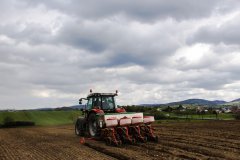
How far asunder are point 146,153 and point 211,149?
8.27 ft

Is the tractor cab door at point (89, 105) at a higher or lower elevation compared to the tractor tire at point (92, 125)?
higher

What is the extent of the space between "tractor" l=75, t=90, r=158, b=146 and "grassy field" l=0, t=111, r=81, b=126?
2575 centimetres

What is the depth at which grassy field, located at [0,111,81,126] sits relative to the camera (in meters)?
43.5

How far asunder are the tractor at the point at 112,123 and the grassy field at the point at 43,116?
84.5 ft

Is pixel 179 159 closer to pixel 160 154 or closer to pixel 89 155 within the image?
pixel 160 154

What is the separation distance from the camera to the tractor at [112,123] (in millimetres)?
16000

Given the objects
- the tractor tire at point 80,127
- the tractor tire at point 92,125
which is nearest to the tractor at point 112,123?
the tractor tire at point 92,125

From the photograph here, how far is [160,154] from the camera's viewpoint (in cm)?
1240

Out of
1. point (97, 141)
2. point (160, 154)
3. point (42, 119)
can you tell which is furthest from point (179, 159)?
point (42, 119)

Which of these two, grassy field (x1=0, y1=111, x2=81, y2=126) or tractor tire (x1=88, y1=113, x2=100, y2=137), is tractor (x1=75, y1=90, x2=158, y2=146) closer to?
tractor tire (x1=88, y1=113, x2=100, y2=137)

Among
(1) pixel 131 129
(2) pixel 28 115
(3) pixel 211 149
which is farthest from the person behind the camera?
(2) pixel 28 115

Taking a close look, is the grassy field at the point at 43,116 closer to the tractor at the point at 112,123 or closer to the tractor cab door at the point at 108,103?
the tractor at the point at 112,123

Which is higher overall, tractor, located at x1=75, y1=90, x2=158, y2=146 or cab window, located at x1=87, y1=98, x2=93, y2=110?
cab window, located at x1=87, y1=98, x2=93, y2=110

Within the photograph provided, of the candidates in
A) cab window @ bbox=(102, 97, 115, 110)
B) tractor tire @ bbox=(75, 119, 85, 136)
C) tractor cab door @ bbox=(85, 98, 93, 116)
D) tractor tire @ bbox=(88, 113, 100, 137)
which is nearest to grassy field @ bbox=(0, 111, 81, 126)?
tractor tire @ bbox=(75, 119, 85, 136)
